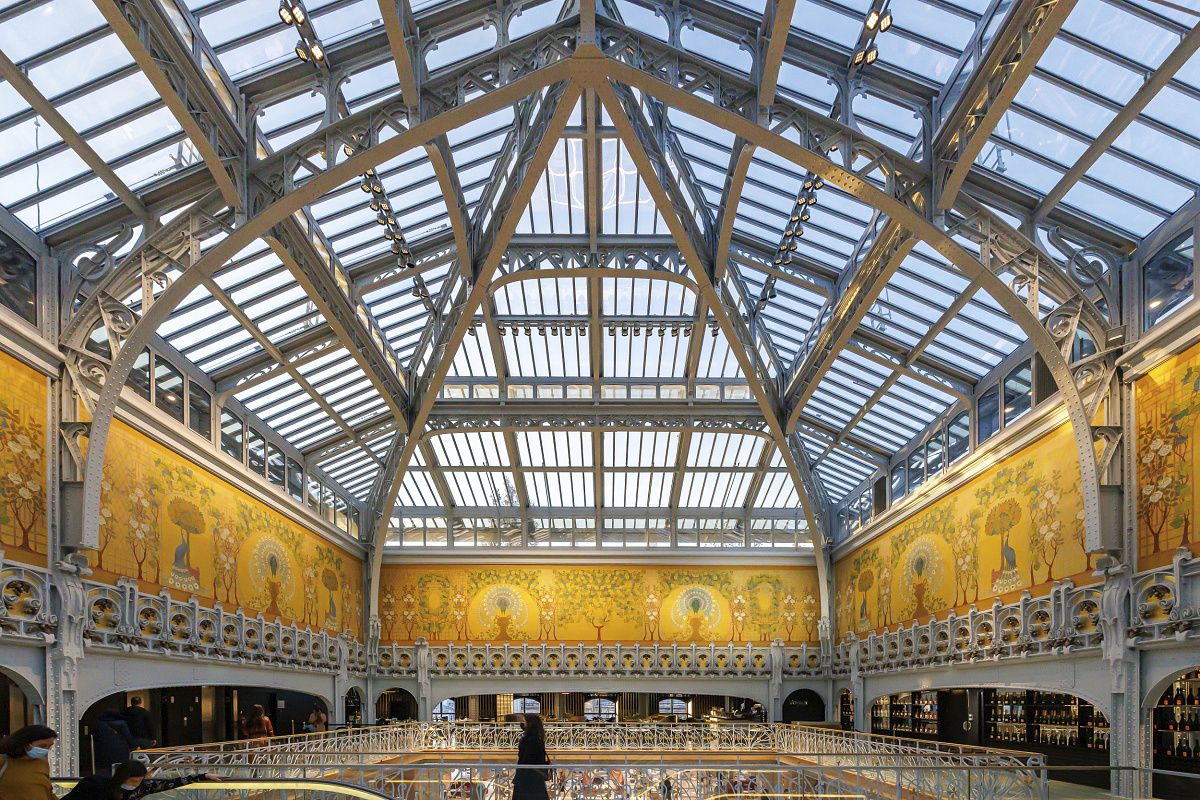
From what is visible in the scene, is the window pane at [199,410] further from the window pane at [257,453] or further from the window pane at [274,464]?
the window pane at [274,464]

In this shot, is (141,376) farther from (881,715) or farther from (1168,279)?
(881,715)

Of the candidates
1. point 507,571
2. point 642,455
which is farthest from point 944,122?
point 507,571

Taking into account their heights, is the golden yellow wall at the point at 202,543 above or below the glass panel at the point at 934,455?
below

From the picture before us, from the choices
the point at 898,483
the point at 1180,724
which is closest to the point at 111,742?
the point at 1180,724

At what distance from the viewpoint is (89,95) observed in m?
15.0

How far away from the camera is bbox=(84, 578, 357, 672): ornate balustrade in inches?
718

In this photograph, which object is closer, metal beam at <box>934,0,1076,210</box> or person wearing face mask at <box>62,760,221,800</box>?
person wearing face mask at <box>62,760,221,800</box>

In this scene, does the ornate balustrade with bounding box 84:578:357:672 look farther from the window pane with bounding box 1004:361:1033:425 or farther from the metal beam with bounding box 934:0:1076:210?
the window pane with bounding box 1004:361:1033:425

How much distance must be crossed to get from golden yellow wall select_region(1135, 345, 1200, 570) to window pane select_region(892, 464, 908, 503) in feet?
50.7

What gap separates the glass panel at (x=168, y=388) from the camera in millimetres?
22047

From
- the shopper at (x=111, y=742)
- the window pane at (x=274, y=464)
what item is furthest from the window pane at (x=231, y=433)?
the shopper at (x=111, y=742)

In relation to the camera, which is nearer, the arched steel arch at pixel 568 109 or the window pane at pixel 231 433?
the arched steel arch at pixel 568 109

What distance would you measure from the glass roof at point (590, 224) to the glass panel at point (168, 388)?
2.23 ft

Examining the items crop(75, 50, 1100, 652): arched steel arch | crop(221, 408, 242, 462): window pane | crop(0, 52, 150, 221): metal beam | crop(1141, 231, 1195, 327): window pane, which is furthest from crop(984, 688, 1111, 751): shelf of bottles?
crop(221, 408, 242, 462): window pane
